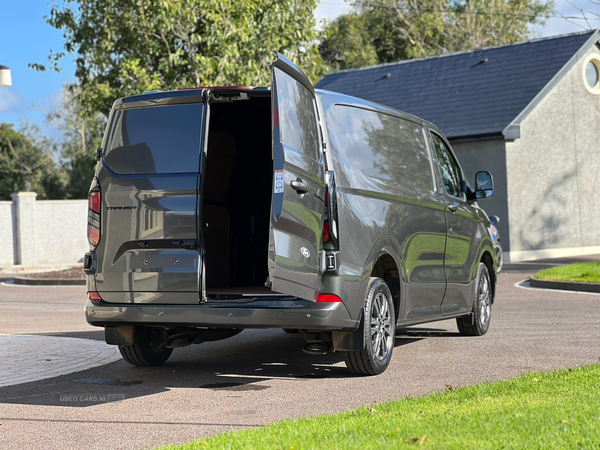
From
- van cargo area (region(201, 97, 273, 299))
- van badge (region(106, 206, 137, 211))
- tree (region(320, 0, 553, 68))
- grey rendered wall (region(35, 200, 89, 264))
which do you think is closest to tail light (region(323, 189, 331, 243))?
van badge (region(106, 206, 137, 211))

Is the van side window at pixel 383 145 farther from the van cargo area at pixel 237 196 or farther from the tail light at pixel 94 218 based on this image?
the tail light at pixel 94 218

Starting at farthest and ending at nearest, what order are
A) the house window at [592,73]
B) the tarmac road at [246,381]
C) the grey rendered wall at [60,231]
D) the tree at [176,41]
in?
1. the house window at [592,73]
2. the grey rendered wall at [60,231]
3. the tree at [176,41]
4. the tarmac road at [246,381]

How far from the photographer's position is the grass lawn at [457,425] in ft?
15.3

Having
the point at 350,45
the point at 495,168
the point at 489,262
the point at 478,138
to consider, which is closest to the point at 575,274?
the point at 489,262

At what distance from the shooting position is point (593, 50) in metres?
28.5

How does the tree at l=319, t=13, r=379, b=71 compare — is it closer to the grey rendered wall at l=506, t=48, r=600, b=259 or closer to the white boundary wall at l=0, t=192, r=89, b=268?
the grey rendered wall at l=506, t=48, r=600, b=259

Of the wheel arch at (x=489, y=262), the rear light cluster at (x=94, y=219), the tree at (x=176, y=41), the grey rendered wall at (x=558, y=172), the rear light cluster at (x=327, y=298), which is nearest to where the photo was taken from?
the rear light cluster at (x=327, y=298)

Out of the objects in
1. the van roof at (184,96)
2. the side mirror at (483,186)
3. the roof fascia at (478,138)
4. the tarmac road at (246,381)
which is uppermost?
the roof fascia at (478,138)

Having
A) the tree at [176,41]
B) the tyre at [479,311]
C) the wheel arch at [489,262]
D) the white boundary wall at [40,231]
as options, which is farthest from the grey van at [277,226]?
the white boundary wall at [40,231]

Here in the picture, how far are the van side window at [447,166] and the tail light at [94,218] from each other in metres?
3.71

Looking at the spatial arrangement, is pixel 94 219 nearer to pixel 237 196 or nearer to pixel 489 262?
pixel 237 196

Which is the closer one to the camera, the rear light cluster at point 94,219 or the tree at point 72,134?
the rear light cluster at point 94,219

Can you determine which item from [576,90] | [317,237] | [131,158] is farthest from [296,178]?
[576,90]

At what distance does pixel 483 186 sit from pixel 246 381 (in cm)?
404
